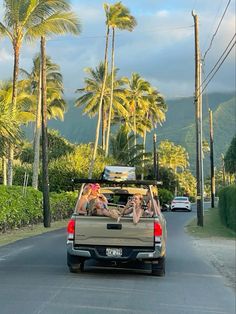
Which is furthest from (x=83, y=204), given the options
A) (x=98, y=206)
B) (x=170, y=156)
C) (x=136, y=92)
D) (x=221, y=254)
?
(x=170, y=156)

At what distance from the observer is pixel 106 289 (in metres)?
10.1

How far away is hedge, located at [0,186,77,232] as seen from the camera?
940 inches

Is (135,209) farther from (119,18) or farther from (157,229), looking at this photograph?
(119,18)

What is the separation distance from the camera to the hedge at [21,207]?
23875 millimetres

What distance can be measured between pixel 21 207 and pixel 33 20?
10.1 m

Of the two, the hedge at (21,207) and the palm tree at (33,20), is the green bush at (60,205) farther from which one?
the palm tree at (33,20)

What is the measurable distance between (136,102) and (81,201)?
61211mm

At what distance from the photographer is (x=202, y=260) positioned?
15508 mm

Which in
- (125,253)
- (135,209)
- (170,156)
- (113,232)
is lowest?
(125,253)

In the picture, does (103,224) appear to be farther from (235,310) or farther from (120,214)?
(235,310)

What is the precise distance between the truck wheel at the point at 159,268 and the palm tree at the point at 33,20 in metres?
19.2

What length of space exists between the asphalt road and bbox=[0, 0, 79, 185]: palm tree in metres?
17.3

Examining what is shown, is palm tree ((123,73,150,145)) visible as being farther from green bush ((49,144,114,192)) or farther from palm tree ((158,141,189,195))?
palm tree ((158,141,189,195))

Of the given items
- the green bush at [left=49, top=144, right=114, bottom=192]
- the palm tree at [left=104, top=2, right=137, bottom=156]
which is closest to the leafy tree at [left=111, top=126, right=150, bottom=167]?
the green bush at [left=49, top=144, right=114, bottom=192]
